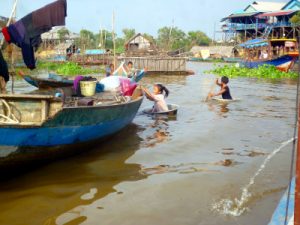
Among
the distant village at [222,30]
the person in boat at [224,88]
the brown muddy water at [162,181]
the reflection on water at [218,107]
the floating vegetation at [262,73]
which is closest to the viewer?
the brown muddy water at [162,181]

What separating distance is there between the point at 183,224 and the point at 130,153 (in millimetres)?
2451

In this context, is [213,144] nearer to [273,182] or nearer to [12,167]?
[273,182]

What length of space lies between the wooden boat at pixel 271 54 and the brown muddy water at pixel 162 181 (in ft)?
58.3

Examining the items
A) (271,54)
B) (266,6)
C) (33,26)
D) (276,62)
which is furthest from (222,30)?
(33,26)

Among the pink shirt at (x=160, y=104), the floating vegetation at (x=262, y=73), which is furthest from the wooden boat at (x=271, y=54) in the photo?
the pink shirt at (x=160, y=104)

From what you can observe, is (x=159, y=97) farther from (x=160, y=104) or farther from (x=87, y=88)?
(x=87, y=88)

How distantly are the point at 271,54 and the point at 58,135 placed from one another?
89.7 ft

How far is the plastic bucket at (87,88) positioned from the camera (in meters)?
7.05

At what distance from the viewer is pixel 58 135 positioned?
14.5 ft

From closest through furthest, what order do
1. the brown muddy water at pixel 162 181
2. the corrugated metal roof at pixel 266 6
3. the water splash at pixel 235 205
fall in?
the brown muddy water at pixel 162 181 → the water splash at pixel 235 205 → the corrugated metal roof at pixel 266 6

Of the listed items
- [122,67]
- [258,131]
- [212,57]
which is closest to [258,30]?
[212,57]

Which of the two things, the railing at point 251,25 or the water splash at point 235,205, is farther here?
the railing at point 251,25

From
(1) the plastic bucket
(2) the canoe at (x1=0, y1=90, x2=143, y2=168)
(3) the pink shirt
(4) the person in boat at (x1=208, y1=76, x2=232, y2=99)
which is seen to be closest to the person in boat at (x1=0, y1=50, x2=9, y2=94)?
(2) the canoe at (x1=0, y1=90, x2=143, y2=168)

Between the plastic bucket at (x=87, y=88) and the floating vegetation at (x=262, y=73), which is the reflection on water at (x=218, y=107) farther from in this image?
the floating vegetation at (x=262, y=73)
